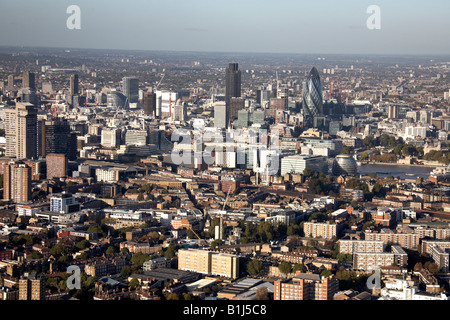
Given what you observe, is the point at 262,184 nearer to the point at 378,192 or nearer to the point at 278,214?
the point at 378,192

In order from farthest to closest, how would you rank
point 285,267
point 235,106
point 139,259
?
point 235,106 → point 139,259 → point 285,267

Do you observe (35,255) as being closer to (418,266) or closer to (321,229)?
(321,229)

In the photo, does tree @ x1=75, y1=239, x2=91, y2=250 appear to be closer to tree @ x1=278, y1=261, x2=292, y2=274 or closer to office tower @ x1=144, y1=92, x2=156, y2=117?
tree @ x1=278, y1=261, x2=292, y2=274

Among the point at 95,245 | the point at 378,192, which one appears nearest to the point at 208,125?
the point at 378,192

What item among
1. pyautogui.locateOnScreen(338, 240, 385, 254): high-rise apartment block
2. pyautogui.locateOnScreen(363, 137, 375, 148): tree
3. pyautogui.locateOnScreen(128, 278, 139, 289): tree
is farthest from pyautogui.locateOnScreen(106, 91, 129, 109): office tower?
pyautogui.locateOnScreen(128, 278, 139, 289): tree

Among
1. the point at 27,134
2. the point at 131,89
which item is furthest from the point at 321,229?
the point at 131,89

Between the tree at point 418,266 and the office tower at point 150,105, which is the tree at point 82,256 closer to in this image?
the tree at point 418,266
